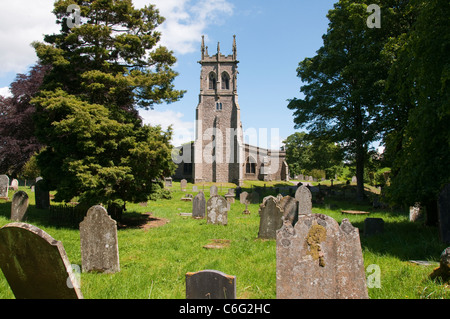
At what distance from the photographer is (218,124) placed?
4228cm

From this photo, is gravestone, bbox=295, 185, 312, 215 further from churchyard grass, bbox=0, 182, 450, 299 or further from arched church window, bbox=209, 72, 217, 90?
arched church window, bbox=209, 72, 217, 90

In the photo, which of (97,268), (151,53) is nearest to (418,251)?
(97,268)

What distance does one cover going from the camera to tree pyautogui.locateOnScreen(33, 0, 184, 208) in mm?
10266

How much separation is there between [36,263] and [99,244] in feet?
8.07

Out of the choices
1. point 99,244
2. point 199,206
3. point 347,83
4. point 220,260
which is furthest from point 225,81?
point 99,244

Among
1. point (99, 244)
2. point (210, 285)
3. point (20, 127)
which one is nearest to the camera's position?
point (210, 285)

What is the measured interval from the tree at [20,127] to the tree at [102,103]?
367 inches

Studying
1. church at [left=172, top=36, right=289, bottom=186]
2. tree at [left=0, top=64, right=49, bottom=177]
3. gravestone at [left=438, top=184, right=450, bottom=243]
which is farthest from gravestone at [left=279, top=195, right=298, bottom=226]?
church at [left=172, top=36, right=289, bottom=186]

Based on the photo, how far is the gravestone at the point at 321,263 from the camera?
150 inches

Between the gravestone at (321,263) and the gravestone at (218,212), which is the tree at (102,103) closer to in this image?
the gravestone at (218,212)

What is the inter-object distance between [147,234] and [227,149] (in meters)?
32.7

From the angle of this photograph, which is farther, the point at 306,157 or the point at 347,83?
the point at 306,157

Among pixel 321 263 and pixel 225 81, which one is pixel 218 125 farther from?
pixel 321 263
